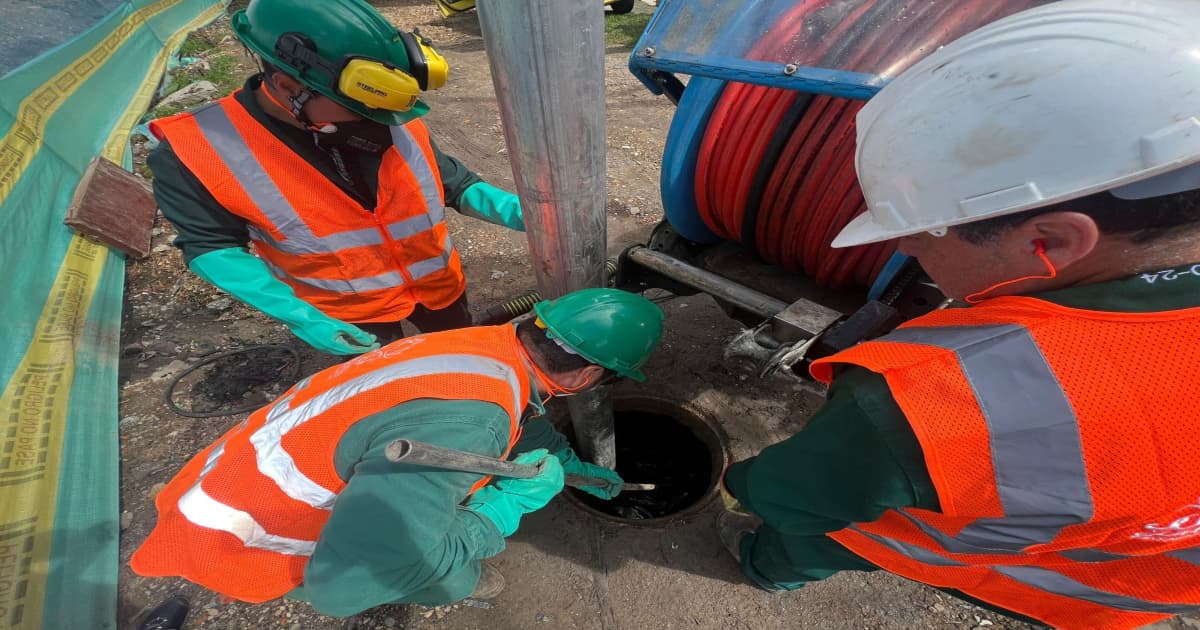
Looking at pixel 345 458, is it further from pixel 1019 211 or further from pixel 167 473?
pixel 167 473

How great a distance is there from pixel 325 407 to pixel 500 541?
0.78 m

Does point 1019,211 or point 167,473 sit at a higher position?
point 1019,211

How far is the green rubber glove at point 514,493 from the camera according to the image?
194cm

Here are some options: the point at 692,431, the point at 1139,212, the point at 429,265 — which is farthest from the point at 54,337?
the point at 1139,212

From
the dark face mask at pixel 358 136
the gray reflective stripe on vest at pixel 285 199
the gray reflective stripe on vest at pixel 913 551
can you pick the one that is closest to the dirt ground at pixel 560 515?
the gray reflective stripe on vest at pixel 913 551

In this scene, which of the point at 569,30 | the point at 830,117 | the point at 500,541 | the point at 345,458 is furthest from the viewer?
the point at 830,117

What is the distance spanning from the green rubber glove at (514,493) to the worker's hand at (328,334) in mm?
839

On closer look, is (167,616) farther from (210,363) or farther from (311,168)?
(311,168)

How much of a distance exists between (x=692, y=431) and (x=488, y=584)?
4.83ft

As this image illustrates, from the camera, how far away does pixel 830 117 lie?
7.53ft

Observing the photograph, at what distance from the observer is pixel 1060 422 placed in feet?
3.36

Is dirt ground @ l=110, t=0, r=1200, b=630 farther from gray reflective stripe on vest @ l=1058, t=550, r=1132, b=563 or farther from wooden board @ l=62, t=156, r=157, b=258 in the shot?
gray reflective stripe on vest @ l=1058, t=550, r=1132, b=563

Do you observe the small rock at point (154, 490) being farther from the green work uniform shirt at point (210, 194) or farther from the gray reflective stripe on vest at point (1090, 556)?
the gray reflective stripe on vest at point (1090, 556)

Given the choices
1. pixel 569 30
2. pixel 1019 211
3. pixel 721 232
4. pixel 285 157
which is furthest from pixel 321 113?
pixel 1019 211
